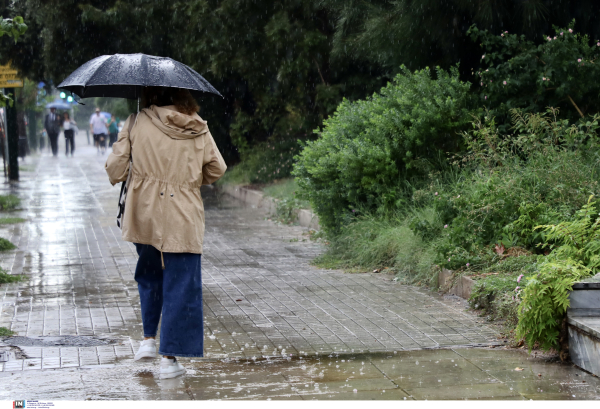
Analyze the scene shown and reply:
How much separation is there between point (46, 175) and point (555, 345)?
21.3m

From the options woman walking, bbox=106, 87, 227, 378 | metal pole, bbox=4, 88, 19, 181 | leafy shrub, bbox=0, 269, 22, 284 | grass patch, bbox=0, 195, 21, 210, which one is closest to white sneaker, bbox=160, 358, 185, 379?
woman walking, bbox=106, 87, 227, 378

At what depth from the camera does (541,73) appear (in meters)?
9.03

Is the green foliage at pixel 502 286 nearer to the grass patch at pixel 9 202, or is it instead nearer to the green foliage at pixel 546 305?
the green foliage at pixel 546 305

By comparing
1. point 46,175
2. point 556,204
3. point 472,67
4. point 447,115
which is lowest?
point 46,175

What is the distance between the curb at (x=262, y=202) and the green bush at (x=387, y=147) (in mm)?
2104

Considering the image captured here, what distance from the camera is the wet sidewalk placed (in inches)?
187

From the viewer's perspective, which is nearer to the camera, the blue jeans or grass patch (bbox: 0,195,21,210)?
the blue jeans

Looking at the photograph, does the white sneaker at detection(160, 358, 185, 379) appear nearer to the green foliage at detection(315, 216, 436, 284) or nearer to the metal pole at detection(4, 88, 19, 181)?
the green foliage at detection(315, 216, 436, 284)

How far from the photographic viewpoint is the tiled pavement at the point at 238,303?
5.42m

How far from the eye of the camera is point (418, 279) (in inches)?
299

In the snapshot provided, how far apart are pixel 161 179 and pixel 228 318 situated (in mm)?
1904

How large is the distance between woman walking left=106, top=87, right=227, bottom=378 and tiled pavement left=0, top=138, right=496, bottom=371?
53 cm

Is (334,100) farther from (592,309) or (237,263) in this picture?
(592,309)
